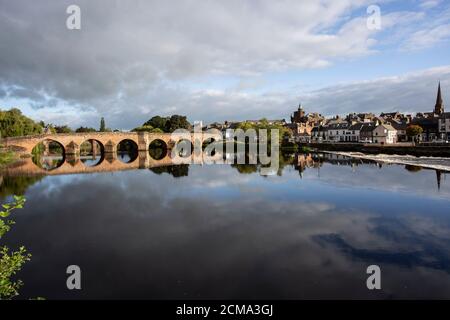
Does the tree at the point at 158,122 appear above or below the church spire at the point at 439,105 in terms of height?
below

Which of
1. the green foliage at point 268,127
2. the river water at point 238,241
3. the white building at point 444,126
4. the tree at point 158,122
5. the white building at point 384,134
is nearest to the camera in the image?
the river water at point 238,241

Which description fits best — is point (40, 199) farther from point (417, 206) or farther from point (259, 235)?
point (417, 206)

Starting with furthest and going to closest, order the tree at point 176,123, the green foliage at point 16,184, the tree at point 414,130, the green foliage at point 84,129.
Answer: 1. the green foliage at point 84,129
2. the tree at point 176,123
3. the tree at point 414,130
4. the green foliage at point 16,184

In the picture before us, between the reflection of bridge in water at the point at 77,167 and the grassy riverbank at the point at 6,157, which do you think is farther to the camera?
the grassy riverbank at the point at 6,157

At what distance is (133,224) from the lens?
1430 centimetres

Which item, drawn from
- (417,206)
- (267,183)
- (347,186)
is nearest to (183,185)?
(267,183)

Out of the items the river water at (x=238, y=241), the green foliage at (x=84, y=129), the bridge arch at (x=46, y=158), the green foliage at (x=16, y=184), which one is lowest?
the river water at (x=238, y=241)

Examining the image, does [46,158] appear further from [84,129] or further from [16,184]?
[84,129]

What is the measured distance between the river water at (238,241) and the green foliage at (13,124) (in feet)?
128

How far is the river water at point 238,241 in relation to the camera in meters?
8.35

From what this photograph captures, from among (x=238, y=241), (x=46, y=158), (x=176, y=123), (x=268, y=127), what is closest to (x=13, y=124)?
(x=46, y=158)

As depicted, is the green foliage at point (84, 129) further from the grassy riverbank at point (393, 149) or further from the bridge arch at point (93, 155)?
the grassy riverbank at point (393, 149)

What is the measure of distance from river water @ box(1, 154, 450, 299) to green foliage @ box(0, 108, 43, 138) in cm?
3889

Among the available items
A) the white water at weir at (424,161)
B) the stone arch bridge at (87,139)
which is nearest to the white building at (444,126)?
the white water at weir at (424,161)
